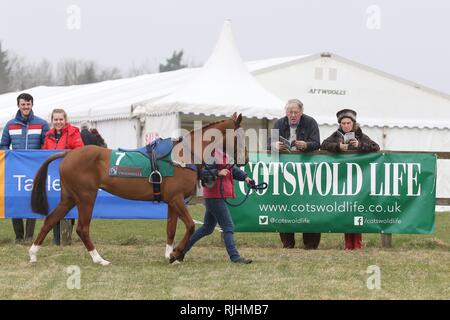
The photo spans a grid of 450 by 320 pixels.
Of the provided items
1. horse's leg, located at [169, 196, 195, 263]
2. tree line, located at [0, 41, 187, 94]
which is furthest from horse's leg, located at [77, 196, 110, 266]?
tree line, located at [0, 41, 187, 94]

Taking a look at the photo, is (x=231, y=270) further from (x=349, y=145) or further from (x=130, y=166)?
(x=349, y=145)

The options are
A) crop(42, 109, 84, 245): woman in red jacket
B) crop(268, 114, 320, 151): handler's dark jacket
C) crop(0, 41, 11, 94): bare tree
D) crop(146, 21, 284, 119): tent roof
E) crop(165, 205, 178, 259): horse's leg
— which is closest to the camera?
crop(165, 205, 178, 259): horse's leg

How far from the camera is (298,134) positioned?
11.4 m

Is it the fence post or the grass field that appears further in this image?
the fence post

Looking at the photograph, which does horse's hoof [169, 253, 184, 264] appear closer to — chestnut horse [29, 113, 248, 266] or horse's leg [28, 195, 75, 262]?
chestnut horse [29, 113, 248, 266]

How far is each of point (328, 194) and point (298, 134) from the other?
0.92 m

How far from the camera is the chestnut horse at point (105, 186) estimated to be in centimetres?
944

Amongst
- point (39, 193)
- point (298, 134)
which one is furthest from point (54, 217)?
point (298, 134)

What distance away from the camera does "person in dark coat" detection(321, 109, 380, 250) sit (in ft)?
37.3

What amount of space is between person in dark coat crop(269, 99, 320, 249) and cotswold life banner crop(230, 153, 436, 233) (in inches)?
8.1

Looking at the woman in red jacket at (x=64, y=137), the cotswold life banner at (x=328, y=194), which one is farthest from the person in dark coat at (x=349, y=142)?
the woman in red jacket at (x=64, y=137)

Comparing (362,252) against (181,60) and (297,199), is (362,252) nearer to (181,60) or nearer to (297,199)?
(297,199)

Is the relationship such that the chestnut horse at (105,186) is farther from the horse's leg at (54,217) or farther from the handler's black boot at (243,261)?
the handler's black boot at (243,261)

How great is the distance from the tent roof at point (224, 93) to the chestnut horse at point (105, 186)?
9501 millimetres
